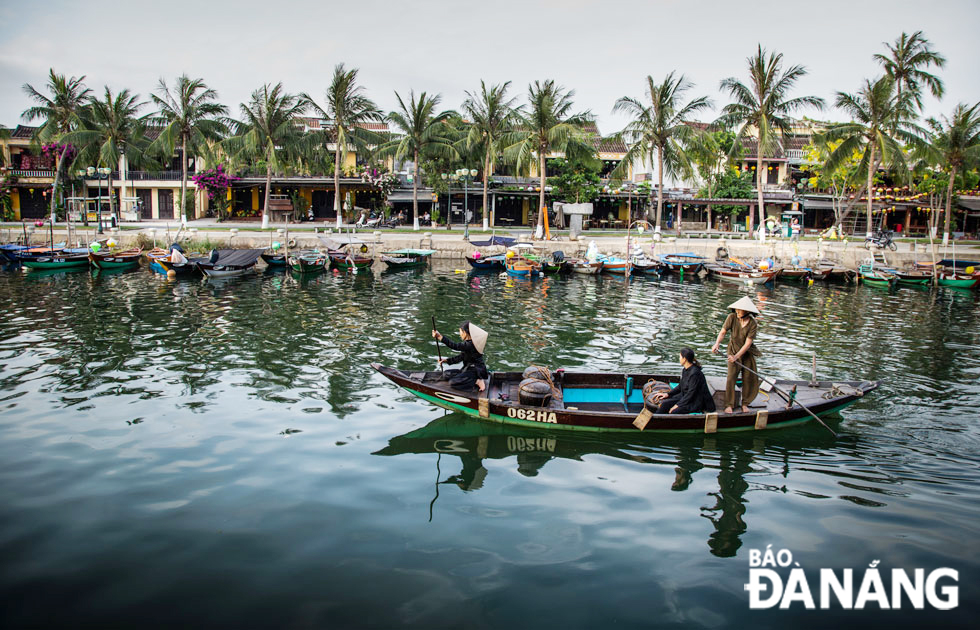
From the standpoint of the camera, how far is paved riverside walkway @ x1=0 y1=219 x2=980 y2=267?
35500mm

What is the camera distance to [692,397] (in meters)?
9.50

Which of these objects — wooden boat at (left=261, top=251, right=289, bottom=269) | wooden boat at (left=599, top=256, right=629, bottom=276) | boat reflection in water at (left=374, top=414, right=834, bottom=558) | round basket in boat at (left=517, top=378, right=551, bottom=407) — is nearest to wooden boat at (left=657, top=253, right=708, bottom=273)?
wooden boat at (left=599, top=256, right=629, bottom=276)

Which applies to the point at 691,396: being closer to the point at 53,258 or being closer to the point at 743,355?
the point at 743,355

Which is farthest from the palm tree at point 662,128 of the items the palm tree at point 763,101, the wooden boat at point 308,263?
the wooden boat at point 308,263

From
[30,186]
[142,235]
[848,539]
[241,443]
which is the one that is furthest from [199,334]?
[30,186]

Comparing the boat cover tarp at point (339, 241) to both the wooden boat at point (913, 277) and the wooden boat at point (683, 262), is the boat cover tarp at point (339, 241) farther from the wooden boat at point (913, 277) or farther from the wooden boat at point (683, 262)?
the wooden boat at point (913, 277)

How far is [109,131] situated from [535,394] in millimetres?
41960

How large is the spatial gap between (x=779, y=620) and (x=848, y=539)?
189 centimetres

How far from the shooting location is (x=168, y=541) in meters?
6.76

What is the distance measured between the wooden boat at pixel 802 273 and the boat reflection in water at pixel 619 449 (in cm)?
2368

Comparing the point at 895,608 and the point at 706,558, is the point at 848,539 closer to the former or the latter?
the point at 895,608

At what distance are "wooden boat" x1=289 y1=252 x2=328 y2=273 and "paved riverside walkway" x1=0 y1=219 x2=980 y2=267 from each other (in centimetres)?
462

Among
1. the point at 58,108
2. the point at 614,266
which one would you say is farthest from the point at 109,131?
the point at 614,266

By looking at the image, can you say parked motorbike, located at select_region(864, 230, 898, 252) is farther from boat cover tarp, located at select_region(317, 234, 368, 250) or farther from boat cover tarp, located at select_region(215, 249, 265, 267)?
boat cover tarp, located at select_region(215, 249, 265, 267)
